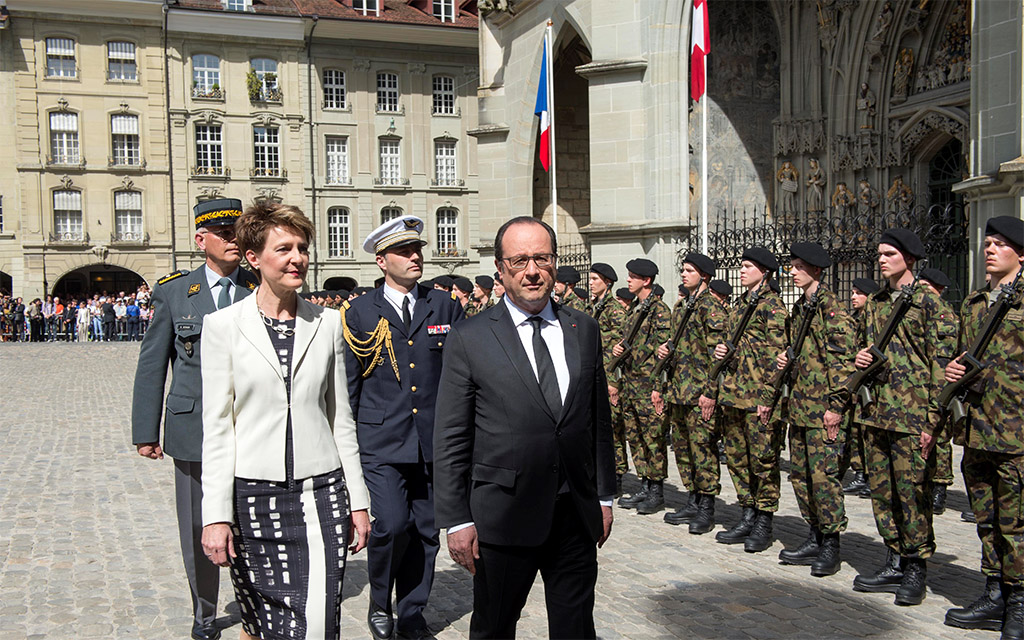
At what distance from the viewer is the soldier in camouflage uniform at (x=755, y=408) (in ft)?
22.8

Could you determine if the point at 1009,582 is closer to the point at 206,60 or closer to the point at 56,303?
the point at 56,303

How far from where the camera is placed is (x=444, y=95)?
149 feet

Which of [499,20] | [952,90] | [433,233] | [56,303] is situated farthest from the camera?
[433,233]

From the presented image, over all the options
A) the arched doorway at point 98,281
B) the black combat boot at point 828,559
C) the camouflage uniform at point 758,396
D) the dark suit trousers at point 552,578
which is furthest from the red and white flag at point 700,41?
the arched doorway at point 98,281

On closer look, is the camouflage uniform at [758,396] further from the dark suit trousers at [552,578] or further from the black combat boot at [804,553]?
the dark suit trousers at [552,578]

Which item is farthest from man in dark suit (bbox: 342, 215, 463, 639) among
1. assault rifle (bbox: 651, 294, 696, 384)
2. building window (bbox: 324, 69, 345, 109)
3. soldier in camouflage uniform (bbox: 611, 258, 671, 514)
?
building window (bbox: 324, 69, 345, 109)

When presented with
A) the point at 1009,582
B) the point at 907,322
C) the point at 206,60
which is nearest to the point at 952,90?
the point at 907,322

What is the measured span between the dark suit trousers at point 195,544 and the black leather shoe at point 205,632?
0.03 meters

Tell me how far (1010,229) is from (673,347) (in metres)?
3.54

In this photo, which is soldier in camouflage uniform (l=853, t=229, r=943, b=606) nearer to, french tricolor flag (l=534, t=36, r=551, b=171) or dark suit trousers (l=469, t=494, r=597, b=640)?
dark suit trousers (l=469, t=494, r=597, b=640)

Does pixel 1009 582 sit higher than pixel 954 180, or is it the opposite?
pixel 954 180

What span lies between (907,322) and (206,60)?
135 ft

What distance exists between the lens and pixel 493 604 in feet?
11.3

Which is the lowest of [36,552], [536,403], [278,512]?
[36,552]
